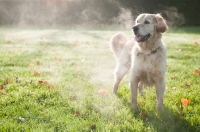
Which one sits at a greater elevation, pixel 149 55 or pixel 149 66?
pixel 149 55

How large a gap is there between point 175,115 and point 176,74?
231 centimetres

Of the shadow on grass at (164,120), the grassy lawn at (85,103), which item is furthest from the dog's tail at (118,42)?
the shadow on grass at (164,120)

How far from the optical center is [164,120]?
3.30 metres

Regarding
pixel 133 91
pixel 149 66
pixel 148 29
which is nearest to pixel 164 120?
pixel 133 91

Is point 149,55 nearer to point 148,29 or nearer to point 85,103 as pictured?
point 148,29

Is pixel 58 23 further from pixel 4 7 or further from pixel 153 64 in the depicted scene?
pixel 153 64

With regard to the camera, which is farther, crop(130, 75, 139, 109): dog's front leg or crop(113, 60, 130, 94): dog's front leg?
crop(113, 60, 130, 94): dog's front leg

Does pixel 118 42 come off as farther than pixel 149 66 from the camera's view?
Yes

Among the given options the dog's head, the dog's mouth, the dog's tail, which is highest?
the dog's head

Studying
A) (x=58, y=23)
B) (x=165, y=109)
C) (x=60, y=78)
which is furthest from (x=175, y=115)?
(x=58, y=23)

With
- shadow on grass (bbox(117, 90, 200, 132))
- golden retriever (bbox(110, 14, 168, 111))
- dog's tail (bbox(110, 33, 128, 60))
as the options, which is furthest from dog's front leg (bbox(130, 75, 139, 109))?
dog's tail (bbox(110, 33, 128, 60))

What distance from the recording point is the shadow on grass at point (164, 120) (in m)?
3.02

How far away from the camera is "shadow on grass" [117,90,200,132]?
302 cm

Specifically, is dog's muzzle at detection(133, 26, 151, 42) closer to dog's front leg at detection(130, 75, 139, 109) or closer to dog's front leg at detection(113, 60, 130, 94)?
dog's front leg at detection(130, 75, 139, 109)
